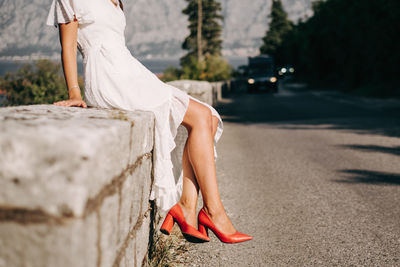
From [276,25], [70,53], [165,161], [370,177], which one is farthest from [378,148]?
[276,25]

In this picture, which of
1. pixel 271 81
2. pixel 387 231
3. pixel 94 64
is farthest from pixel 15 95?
pixel 271 81

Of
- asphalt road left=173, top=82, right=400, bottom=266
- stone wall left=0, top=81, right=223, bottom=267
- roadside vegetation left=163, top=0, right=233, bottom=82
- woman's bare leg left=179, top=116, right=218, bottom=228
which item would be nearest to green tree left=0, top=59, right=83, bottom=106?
asphalt road left=173, top=82, right=400, bottom=266

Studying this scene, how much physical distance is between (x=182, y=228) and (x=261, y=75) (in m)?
26.5

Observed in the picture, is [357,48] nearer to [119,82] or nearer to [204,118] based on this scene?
[204,118]

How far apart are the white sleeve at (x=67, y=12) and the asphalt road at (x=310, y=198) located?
67.6 inches

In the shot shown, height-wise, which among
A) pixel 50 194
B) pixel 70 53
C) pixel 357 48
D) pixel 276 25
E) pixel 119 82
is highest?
pixel 276 25

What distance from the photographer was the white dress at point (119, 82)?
2.39 metres

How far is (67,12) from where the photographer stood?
2.44m

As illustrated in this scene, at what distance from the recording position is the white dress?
7.86 feet

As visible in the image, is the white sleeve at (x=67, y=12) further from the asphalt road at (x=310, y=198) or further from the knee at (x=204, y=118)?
the asphalt road at (x=310, y=198)

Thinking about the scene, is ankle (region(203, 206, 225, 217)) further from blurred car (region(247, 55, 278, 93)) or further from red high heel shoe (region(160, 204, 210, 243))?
blurred car (region(247, 55, 278, 93))

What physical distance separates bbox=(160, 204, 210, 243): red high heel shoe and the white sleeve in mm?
1353

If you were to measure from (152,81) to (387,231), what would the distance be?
2197 millimetres

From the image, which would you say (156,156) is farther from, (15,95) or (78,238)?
(15,95)
